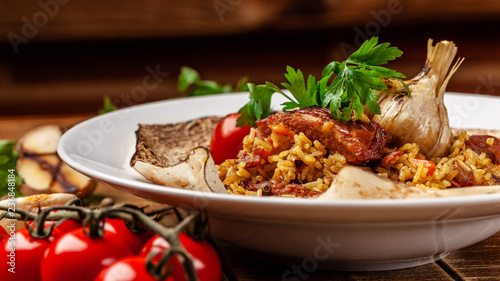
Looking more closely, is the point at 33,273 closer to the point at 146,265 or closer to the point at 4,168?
the point at 146,265

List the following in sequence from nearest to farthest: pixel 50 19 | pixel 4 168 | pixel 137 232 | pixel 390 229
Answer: pixel 390 229
pixel 137 232
pixel 4 168
pixel 50 19

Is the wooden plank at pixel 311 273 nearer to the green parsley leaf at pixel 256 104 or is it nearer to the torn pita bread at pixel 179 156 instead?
the torn pita bread at pixel 179 156

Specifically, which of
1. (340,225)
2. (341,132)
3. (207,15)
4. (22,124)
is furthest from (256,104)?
(207,15)

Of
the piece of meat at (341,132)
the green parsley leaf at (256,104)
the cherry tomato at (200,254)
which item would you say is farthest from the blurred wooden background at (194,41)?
the cherry tomato at (200,254)

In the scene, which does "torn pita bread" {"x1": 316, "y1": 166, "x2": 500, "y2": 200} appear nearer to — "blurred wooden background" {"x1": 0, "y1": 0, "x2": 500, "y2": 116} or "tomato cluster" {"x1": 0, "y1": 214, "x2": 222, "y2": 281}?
"tomato cluster" {"x1": 0, "y1": 214, "x2": 222, "y2": 281}

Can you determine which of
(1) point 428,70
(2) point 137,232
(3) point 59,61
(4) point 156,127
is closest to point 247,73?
(3) point 59,61

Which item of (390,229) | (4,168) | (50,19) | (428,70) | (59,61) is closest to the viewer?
(390,229)

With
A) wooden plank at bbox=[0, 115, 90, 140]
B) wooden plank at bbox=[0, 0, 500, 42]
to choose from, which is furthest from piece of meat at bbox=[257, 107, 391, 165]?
wooden plank at bbox=[0, 0, 500, 42]

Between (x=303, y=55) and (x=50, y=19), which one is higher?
(x=303, y=55)
